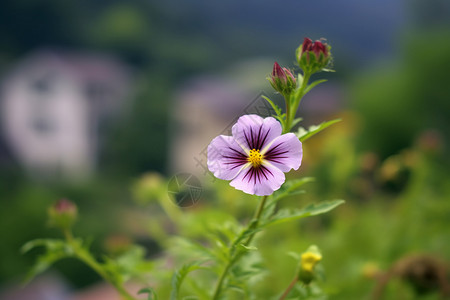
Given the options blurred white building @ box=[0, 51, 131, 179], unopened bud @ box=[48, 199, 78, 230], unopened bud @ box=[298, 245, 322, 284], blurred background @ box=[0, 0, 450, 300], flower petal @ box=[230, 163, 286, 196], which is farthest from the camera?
blurred white building @ box=[0, 51, 131, 179]

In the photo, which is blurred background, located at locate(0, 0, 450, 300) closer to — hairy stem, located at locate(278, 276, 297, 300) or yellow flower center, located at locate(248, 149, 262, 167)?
yellow flower center, located at locate(248, 149, 262, 167)

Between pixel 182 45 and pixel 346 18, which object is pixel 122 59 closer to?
pixel 182 45

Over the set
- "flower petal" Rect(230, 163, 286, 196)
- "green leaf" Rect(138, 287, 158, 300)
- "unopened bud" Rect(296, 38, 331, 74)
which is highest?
"unopened bud" Rect(296, 38, 331, 74)

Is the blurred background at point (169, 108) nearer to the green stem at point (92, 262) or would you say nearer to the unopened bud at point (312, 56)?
the unopened bud at point (312, 56)

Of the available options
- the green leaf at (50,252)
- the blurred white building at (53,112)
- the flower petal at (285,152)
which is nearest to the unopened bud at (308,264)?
the flower petal at (285,152)

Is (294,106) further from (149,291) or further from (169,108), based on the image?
(169,108)

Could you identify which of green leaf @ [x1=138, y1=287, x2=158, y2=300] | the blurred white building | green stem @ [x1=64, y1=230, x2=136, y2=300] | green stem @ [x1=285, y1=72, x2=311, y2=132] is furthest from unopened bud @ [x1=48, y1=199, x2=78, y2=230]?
the blurred white building

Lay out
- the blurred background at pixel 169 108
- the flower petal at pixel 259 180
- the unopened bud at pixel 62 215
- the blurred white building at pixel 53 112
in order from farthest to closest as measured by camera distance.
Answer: the blurred white building at pixel 53 112, the blurred background at pixel 169 108, the unopened bud at pixel 62 215, the flower petal at pixel 259 180
